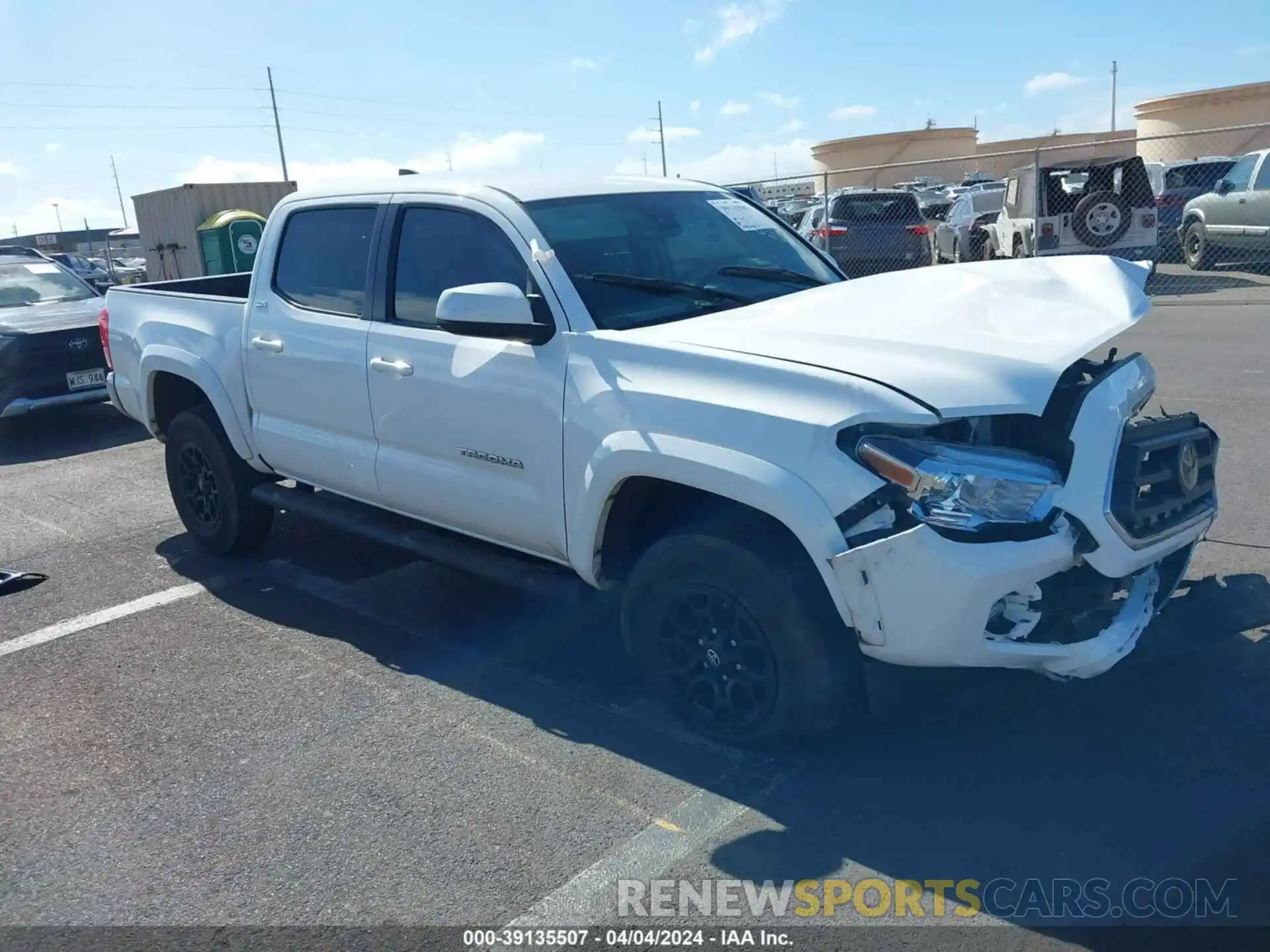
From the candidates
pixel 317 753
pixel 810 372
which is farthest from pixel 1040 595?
pixel 317 753

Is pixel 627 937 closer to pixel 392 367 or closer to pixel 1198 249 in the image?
pixel 392 367

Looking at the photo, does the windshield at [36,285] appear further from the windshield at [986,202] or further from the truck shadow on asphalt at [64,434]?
the windshield at [986,202]

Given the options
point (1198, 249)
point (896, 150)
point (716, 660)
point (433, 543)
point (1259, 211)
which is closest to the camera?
point (716, 660)

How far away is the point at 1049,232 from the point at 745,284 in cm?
1344

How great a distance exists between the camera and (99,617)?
5.61 m

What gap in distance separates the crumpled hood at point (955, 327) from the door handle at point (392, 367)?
3.63 ft

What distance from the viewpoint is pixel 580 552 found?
4047mm

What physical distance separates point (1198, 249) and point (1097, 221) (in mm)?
2558

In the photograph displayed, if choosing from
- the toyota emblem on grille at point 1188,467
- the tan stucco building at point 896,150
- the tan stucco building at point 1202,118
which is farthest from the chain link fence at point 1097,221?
the tan stucco building at point 896,150

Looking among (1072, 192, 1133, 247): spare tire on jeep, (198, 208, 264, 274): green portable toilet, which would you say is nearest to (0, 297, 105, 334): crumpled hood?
(198, 208, 264, 274): green portable toilet

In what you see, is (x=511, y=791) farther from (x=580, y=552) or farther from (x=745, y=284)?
(x=745, y=284)

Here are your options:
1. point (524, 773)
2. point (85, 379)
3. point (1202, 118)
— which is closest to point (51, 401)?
point (85, 379)

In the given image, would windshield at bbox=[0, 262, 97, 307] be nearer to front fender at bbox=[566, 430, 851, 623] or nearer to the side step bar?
the side step bar

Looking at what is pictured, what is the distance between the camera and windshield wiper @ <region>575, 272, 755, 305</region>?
14.0 ft
